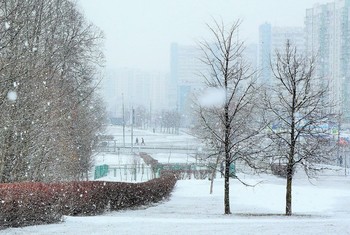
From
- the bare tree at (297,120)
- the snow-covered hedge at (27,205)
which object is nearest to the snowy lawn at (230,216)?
the snow-covered hedge at (27,205)

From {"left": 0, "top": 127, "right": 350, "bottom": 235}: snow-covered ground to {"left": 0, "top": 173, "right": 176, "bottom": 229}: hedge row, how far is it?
1.56 feet

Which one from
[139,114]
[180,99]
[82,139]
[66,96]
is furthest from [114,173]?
[180,99]

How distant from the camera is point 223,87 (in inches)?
670

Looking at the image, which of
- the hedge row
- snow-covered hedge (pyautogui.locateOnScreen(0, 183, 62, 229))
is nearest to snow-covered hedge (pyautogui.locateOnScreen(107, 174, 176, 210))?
the hedge row

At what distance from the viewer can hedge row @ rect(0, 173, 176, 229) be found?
11797 millimetres

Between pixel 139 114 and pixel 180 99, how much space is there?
30.1m

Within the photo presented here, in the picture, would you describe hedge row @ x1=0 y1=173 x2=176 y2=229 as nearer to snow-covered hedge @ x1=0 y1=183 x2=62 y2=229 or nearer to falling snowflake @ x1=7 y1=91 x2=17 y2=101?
snow-covered hedge @ x1=0 y1=183 x2=62 y2=229

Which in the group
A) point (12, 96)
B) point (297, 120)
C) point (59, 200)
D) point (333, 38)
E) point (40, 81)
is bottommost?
point (59, 200)

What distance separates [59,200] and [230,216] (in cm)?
571

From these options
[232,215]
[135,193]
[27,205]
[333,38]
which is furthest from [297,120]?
[333,38]

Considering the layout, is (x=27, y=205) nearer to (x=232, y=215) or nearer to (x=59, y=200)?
(x=59, y=200)

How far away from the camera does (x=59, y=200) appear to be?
45.1ft

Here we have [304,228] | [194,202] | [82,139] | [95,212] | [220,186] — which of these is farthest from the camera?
[220,186]

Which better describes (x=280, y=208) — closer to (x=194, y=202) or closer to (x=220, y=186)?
(x=194, y=202)
